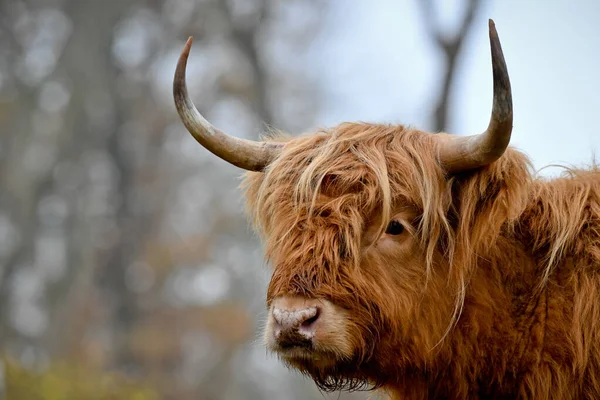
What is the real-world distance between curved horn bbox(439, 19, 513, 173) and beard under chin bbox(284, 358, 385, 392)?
960mm

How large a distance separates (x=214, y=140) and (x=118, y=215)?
2123 cm

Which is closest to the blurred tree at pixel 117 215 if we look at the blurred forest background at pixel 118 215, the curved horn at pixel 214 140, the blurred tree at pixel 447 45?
the blurred forest background at pixel 118 215

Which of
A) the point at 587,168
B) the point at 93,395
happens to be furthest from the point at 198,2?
the point at 587,168

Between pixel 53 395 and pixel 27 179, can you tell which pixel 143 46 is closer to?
pixel 27 179

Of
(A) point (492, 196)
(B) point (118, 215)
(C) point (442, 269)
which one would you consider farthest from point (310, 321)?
(B) point (118, 215)

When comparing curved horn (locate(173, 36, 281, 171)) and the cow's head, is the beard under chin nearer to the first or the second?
the cow's head

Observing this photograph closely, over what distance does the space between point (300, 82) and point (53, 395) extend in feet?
29.3

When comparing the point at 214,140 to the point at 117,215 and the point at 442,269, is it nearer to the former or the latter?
the point at 442,269

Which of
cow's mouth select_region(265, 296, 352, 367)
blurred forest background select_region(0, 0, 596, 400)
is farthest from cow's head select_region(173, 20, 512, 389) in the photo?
blurred forest background select_region(0, 0, 596, 400)

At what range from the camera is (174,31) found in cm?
2189

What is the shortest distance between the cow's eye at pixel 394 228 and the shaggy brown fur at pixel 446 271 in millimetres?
25

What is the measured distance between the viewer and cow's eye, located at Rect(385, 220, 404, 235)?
4035 mm

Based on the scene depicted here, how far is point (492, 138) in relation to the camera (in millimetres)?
3770

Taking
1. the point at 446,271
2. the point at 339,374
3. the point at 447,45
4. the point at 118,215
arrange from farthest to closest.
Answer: the point at 118,215 → the point at 447,45 → the point at 446,271 → the point at 339,374
